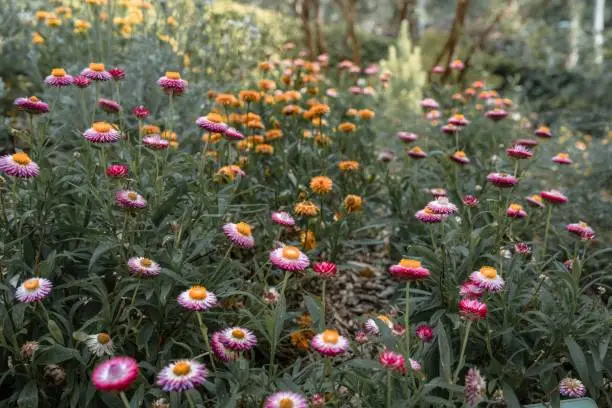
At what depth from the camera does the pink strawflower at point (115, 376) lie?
123 centimetres

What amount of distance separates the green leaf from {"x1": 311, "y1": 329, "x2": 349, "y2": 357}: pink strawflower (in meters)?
0.83

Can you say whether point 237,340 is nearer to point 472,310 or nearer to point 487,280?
point 472,310

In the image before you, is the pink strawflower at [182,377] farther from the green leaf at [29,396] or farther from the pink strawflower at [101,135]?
the pink strawflower at [101,135]

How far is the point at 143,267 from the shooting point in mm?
1793

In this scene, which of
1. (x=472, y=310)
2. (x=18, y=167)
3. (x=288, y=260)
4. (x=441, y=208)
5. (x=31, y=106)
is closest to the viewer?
(x=472, y=310)

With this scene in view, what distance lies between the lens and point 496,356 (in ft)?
6.72

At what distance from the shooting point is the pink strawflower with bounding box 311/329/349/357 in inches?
59.2

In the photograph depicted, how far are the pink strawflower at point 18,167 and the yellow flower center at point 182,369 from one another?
0.85m

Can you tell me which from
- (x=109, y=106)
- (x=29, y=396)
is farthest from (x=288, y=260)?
(x=109, y=106)

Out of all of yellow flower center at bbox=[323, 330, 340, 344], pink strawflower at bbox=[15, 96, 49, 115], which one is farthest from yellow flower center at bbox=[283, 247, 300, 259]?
pink strawflower at bbox=[15, 96, 49, 115]

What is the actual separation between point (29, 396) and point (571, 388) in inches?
62.4

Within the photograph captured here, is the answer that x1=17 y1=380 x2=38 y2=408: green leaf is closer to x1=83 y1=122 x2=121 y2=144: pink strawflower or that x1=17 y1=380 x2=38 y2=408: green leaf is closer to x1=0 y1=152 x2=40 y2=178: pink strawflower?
x1=0 y1=152 x2=40 y2=178: pink strawflower

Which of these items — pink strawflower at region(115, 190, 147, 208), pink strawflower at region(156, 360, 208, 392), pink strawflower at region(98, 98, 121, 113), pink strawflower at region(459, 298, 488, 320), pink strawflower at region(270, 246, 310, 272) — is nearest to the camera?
pink strawflower at region(156, 360, 208, 392)

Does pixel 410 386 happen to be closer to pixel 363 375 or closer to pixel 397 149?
pixel 363 375
